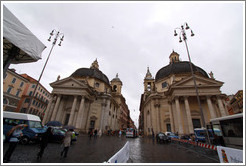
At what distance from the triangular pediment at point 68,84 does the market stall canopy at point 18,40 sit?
862 inches

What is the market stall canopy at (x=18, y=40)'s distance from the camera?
13.3 feet

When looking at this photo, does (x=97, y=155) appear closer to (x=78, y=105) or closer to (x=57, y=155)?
(x=57, y=155)

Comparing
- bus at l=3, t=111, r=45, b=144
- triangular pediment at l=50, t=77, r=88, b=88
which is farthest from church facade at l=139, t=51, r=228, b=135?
bus at l=3, t=111, r=45, b=144

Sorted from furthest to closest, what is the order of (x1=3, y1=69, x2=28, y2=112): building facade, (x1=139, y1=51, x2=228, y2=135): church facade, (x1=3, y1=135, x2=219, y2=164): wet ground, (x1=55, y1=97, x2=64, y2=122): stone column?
1. (x1=3, y1=69, x2=28, y2=112): building facade
2. (x1=55, y1=97, x2=64, y2=122): stone column
3. (x1=139, y1=51, x2=228, y2=135): church facade
4. (x1=3, y1=135, x2=219, y2=164): wet ground

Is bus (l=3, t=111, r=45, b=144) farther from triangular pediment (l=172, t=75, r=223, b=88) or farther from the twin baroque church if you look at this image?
triangular pediment (l=172, t=75, r=223, b=88)

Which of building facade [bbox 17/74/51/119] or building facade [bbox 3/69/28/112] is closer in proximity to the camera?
building facade [bbox 3/69/28/112]

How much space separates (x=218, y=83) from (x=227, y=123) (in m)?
16.6

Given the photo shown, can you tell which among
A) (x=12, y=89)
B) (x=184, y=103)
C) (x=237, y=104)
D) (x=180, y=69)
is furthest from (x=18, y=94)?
(x=237, y=104)

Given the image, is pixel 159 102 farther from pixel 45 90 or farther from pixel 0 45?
pixel 45 90

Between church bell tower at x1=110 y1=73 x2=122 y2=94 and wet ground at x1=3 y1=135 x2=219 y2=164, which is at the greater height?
church bell tower at x1=110 y1=73 x2=122 y2=94

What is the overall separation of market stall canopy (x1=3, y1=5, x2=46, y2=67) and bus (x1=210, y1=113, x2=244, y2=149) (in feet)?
46.8

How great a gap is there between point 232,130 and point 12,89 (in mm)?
43387

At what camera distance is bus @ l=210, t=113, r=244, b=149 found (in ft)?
27.4

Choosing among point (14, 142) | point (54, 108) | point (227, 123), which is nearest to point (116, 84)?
point (54, 108)
